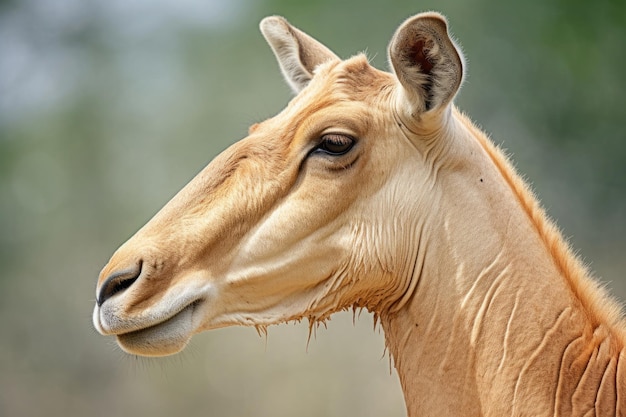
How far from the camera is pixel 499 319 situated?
12.1ft

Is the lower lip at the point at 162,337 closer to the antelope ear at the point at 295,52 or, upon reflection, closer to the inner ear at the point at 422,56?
the inner ear at the point at 422,56

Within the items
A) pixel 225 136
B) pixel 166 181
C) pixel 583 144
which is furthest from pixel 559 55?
pixel 166 181

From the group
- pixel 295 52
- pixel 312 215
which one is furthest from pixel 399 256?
pixel 295 52

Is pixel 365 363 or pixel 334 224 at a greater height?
pixel 365 363

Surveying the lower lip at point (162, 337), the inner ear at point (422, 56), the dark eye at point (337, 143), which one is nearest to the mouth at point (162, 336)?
the lower lip at point (162, 337)

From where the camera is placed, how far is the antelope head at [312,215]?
3682mm

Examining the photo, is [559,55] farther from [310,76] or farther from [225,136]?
[310,76]

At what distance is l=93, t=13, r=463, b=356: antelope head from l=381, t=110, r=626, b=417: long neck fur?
15cm

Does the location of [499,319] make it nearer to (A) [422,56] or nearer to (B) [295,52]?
(A) [422,56]

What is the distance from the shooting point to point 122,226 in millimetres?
14578

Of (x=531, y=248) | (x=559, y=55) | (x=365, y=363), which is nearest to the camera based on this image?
(x=531, y=248)

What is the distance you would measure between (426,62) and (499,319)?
1.22 meters

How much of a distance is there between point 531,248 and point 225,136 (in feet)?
35.8

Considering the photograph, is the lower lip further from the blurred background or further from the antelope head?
the blurred background
